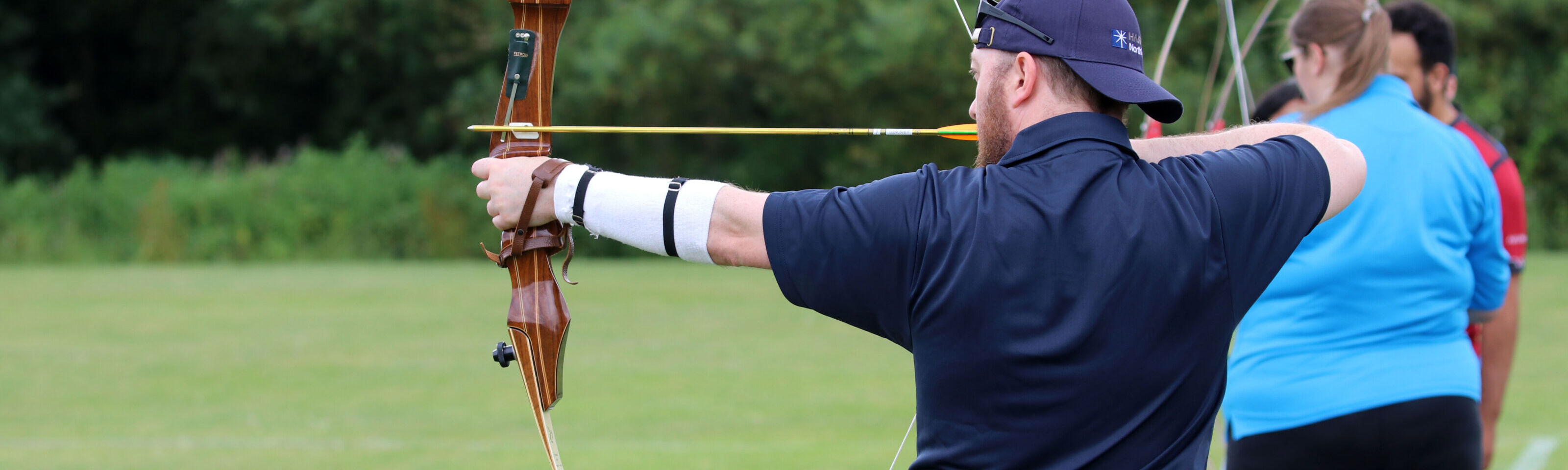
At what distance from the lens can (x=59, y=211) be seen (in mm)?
18609

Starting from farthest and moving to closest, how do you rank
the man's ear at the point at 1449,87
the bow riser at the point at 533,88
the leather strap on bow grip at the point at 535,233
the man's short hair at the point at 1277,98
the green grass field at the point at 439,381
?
the green grass field at the point at 439,381, the man's short hair at the point at 1277,98, the man's ear at the point at 1449,87, the bow riser at the point at 533,88, the leather strap on bow grip at the point at 535,233

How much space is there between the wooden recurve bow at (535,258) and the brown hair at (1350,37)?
1566 mm

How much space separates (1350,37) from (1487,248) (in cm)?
58

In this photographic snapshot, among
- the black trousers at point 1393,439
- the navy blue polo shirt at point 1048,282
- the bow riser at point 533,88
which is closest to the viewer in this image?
the navy blue polo shirt at point 1048,282

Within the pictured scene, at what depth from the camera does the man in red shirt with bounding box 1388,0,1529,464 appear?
11.4 feet

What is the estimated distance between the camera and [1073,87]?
A: 73.9 inches

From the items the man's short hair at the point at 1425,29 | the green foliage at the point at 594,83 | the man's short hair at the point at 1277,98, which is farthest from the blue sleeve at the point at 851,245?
the green foliage at the point at 594,83

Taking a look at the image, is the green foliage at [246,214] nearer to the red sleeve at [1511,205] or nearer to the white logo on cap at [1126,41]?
the red sleeve at [1511,205]

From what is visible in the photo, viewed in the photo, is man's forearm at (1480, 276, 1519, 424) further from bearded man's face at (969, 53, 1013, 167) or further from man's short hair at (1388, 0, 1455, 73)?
bearded man's face at (969, 53, 1013, 167)

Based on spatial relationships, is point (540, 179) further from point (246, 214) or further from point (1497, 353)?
point (246, 214)

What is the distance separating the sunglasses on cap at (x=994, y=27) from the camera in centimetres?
184

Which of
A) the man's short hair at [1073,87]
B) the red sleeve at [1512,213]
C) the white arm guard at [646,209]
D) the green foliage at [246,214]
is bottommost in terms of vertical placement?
the green foliage at [246,214]

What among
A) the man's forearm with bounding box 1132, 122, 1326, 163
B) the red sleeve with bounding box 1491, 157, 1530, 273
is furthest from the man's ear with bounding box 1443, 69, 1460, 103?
the man's forearm with bounding box 1132, 122, 1326, 163

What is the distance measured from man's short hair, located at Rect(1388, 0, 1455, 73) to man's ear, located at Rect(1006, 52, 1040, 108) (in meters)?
1.98
